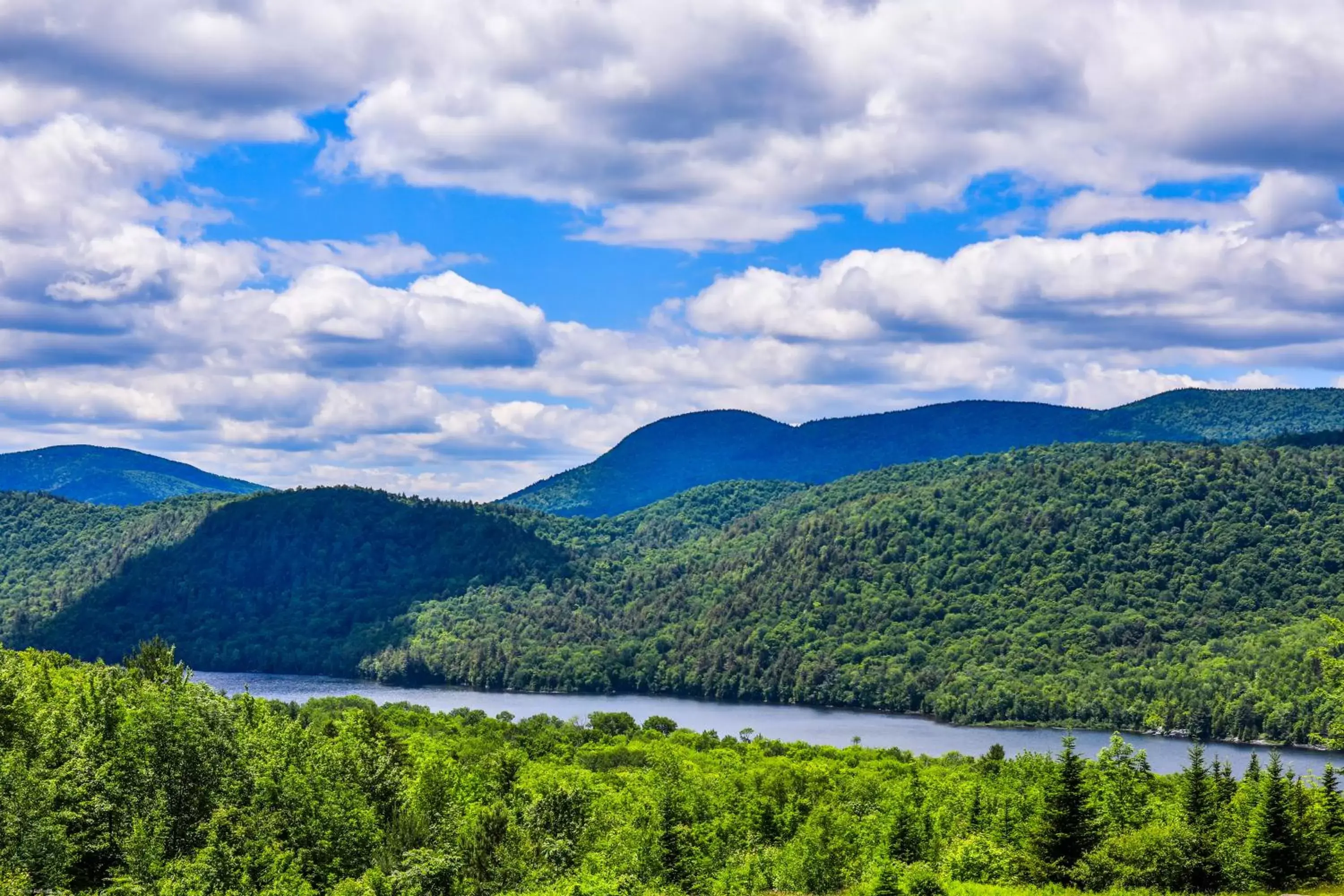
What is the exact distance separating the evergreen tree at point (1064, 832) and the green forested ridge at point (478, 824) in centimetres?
9

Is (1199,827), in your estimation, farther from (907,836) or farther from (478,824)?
(478,824)

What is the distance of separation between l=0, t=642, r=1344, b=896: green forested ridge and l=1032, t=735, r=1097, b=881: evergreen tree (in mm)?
93

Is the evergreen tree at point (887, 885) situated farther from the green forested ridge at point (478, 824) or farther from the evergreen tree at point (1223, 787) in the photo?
the evergreen tree at point (1223, 787)

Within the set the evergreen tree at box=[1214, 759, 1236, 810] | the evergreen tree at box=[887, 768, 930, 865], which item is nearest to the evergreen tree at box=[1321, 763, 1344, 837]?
the evergreen tree at box=[1214, 759, 1236, 810]

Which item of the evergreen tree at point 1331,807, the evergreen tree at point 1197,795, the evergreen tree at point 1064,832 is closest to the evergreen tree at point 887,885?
the evergreen tree at point 1064,832

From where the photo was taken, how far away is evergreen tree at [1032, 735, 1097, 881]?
53875 mm

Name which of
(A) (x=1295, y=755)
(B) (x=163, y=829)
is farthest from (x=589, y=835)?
(A) (x=1295, y=755)

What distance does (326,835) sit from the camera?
58.3 meters

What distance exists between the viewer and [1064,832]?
54125mm

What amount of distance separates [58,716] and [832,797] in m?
61.0

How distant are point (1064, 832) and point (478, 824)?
2799 cm

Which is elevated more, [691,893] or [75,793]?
[75,793]

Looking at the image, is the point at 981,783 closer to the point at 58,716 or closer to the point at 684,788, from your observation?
the point at 684,788

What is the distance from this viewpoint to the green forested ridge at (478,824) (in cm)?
5203
